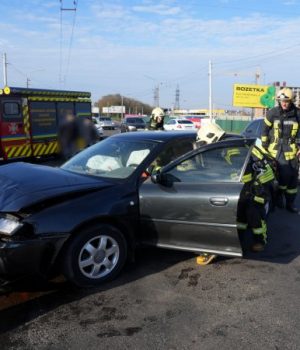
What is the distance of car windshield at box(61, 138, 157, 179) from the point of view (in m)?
4.45

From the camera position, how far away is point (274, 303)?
362cm

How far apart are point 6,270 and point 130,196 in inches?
54.1

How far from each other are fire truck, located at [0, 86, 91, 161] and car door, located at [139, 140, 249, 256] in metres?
9.89

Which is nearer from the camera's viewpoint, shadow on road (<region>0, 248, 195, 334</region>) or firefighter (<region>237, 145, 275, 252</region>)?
shadow on road (<region>0, 248, 195, 334</region>)

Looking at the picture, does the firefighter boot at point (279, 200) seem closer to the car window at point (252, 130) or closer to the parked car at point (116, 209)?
the parked car at point (116, 209)

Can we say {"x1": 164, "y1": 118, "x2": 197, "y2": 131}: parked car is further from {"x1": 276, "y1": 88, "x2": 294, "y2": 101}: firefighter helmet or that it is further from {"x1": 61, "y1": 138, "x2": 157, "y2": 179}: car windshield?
{"x1": 61, "y1": 138, "x2": 157, "y2": 179}: car windshield

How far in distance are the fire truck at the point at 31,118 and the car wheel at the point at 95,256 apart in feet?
32.5

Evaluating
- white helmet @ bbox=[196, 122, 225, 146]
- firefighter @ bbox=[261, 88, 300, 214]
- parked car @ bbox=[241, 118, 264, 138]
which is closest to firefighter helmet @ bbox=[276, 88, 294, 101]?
firefighter @ bbox=[261, 88, 300, 214]

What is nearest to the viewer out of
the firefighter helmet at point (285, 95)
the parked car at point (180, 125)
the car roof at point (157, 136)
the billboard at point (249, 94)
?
the car roof at point (157, 136)

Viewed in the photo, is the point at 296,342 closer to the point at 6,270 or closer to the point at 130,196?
the point at 130,196

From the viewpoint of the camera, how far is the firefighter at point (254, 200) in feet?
13.6

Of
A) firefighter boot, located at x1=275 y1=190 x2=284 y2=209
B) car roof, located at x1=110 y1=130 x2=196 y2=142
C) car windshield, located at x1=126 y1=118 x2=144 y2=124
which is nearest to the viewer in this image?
car roof, located at x1=110 y1=130 x2=196 y2=142

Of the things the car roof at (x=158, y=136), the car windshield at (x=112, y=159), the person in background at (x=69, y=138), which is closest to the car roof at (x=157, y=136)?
the car roof at (x=158, y=136)

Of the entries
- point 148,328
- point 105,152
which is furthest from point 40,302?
point 105,152
